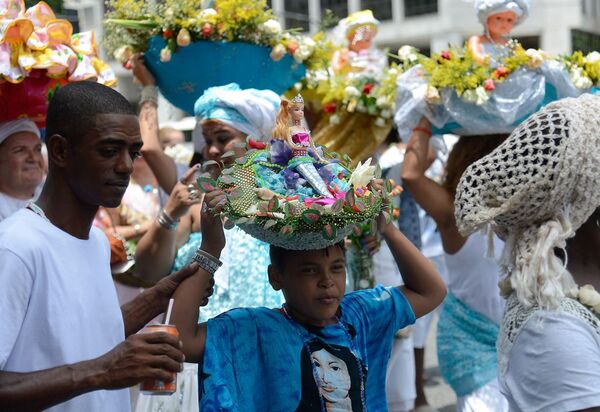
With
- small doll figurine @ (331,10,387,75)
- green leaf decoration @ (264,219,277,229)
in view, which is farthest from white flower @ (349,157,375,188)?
small doll figurine @ (331,10,387,75)

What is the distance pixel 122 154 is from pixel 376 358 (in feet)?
3.95

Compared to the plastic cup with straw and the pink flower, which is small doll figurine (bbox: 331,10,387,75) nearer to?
the pink flower

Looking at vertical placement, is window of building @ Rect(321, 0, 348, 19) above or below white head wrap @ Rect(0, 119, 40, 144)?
below

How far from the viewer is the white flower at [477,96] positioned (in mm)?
4758

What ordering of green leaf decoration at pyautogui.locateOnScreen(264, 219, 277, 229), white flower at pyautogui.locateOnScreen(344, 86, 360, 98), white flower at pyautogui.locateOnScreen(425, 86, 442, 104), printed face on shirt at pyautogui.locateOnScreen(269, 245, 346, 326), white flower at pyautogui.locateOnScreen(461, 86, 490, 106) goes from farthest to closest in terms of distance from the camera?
white flower at pyautogui.locateOnScreen(344, 86, 360, 98)
white flower at pyautogui.locateOnScreen(425, 86, 442, 104)
white flower at pyautogui.locateOnScreen(461, 86, 490, 106)
printed face on shirt at pyautogui.locateOnScreen(269, 245, 346, 326)
green leaf decoration at pyautogui.locateOnScreen(264, 219, 277, 229)

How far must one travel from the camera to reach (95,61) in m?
4.50

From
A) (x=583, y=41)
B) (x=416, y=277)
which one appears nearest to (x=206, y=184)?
(x=416, y=277)

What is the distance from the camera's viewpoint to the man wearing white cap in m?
4.42

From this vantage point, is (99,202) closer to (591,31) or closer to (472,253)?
(472,253)

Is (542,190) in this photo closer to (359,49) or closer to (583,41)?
(359,49)

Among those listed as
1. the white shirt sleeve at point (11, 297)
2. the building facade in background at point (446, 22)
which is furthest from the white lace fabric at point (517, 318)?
the building facade in background at point (446, 22)

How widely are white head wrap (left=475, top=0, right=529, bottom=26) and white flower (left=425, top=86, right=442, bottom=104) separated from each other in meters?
0.99

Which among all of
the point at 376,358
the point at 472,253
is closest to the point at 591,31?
the point at 472,253

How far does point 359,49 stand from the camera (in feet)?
23.5
